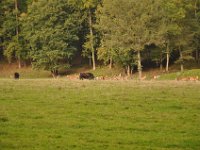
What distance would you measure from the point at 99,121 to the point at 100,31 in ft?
176

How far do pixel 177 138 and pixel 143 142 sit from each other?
121 cm

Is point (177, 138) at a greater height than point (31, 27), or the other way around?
point (31, 27)

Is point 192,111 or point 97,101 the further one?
point 97,101

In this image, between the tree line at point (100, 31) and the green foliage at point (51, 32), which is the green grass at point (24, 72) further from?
the green foliage at point (51, 32)

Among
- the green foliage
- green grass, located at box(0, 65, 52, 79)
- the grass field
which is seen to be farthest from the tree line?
the grass field

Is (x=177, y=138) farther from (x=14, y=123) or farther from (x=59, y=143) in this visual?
(x=14, y=123)

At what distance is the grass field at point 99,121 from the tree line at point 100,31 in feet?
93.4

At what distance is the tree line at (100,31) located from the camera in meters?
52.3

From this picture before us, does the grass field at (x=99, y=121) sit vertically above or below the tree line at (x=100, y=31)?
below

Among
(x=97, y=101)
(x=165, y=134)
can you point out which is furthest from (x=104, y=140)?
(x=97, y=101)

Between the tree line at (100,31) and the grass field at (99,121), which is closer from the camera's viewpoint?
the grass field at (99,121)

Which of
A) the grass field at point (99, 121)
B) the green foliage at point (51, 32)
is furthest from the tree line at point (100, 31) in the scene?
the grass field at point (99, 121)

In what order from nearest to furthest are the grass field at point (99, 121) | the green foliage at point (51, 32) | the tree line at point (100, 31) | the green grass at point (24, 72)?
the grass field at point (99, 121), the tree line at point (100, 31), the green foliage at point (51, 32), the green grass at point (24, 72)

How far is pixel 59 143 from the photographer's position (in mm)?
13398
